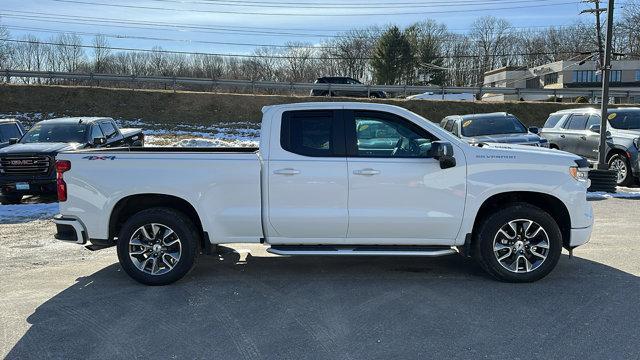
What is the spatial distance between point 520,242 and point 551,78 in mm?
Answer: 86187

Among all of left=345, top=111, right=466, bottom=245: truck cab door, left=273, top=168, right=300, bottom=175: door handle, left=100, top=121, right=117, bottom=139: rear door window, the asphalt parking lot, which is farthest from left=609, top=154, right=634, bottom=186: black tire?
left=100, top=121, right=117, bottom=139: rear door window

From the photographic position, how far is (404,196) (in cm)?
540

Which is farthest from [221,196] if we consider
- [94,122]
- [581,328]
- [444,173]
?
[94,122]

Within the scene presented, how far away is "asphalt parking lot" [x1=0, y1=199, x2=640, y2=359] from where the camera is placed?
407 cm

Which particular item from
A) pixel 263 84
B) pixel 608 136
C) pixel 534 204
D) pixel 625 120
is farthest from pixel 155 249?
pixel 263 84

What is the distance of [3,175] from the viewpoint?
Answer: 1105 centimetres

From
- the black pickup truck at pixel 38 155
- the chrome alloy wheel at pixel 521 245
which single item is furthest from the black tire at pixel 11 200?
the chrome alloy wheel at pixel 521 245

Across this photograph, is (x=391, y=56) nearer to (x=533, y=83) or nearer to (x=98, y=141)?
(x=533, y=83)

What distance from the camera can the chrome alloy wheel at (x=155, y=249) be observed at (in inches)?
220

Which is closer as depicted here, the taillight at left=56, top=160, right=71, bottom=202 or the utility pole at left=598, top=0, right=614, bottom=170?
the taillight at left=56, top=160, right=71, bottom=202

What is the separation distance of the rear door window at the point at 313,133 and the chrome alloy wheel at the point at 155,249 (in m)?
1.57

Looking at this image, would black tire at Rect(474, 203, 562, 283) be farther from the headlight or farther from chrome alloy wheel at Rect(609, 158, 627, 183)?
chrome alloy wheel at Rect(609, 158, 627, 183)

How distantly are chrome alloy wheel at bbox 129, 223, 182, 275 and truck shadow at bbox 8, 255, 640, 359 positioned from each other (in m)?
0.23

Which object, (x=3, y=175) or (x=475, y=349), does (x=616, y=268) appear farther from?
(x=3, y=175)
